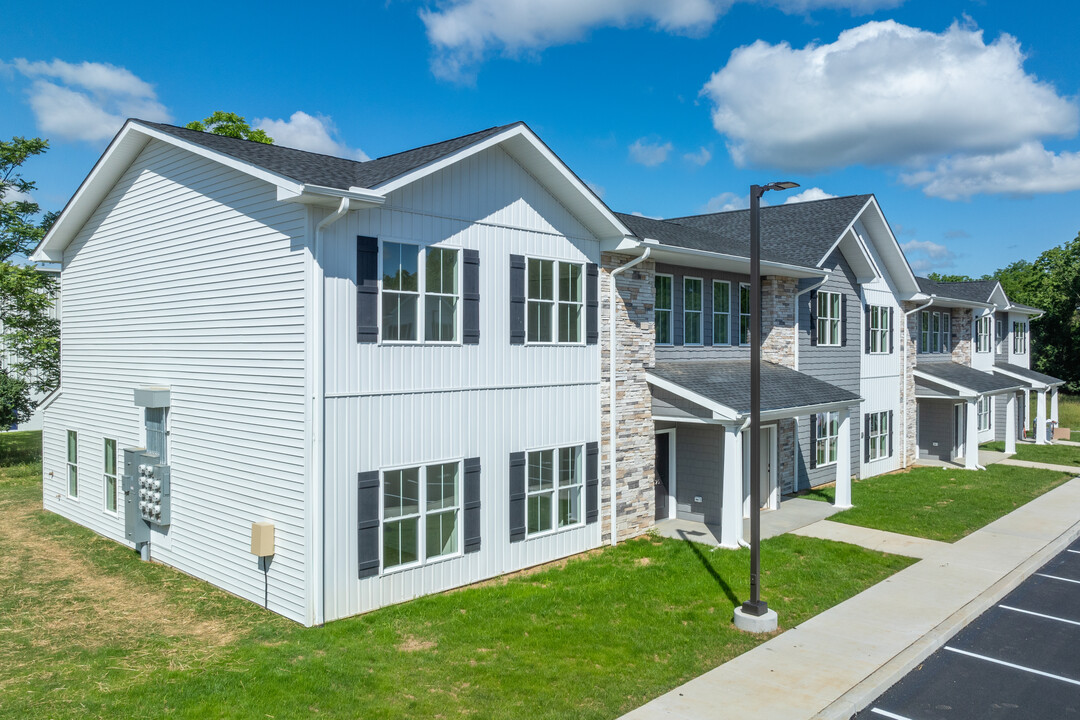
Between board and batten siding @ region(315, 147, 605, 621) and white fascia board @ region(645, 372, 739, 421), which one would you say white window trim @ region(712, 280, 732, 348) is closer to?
white fascia board @ region(645, 372, 739, 421)

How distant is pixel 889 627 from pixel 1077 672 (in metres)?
2.14

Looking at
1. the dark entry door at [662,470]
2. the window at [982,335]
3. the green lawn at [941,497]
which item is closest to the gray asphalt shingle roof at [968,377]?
the window at [982,335]

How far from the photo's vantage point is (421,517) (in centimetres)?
1149

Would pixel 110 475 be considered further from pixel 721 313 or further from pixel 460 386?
pixel 721 313

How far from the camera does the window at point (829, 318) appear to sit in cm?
2120

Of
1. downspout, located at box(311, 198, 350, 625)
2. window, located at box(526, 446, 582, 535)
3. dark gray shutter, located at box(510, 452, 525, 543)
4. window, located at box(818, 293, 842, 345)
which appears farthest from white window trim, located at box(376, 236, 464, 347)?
window, located at box(818, 293, 842, 345)

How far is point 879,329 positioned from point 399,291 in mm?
18070

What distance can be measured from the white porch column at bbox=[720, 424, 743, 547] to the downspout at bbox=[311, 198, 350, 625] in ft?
25.6

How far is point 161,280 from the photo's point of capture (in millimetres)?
13438

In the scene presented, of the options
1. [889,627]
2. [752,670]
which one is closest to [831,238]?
[889,627]

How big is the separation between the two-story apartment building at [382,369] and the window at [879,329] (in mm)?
6442

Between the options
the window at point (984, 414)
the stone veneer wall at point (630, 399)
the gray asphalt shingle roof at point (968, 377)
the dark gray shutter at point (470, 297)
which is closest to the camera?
the dark gray shutter at point (470, 297)

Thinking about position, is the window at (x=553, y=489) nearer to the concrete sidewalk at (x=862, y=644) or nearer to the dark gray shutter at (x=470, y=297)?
the dark gray shutter at (x=470, y=297)

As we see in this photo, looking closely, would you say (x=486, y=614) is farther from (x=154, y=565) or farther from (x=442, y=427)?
(x=154, y=565)
